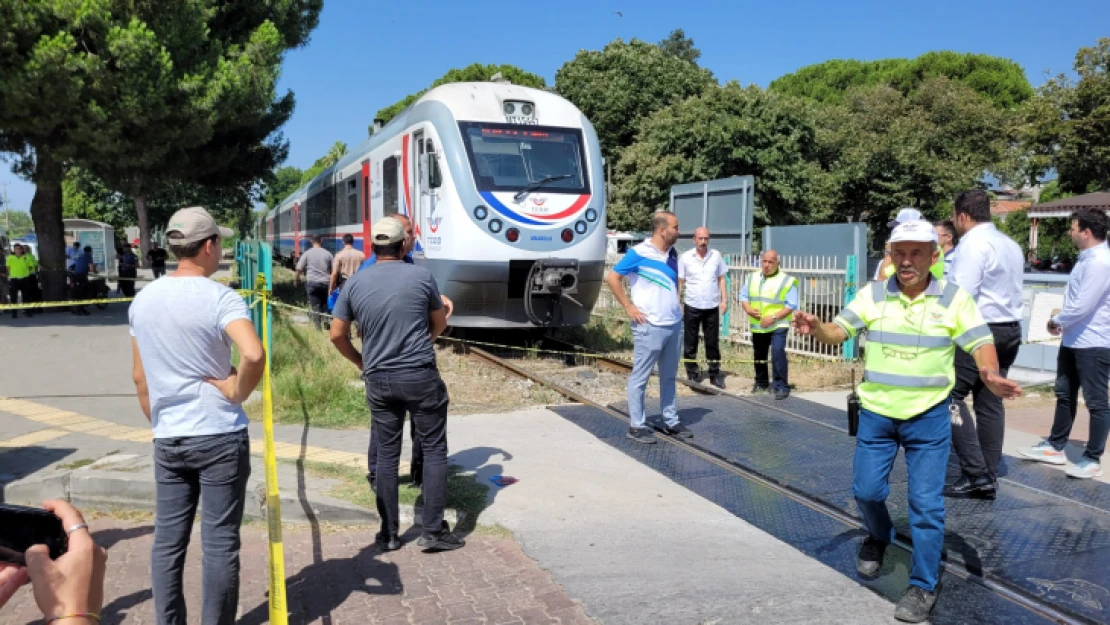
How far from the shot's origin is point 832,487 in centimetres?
588

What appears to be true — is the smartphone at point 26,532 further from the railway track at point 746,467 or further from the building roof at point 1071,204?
the building roof at point 1071,204

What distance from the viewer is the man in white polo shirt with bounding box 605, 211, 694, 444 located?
6.93m

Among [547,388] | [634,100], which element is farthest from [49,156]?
[634,100]

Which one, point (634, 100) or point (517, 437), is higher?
point (634, 100)

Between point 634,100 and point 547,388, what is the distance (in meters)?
30.7

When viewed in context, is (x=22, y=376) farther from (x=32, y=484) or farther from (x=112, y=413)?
(x=32, y=484)

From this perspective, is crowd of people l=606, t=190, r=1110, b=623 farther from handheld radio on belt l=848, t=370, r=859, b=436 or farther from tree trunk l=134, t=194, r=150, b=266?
tree trunk l=134, t=194, r=150, b=266

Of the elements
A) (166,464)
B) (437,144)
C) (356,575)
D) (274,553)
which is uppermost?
(437,144)

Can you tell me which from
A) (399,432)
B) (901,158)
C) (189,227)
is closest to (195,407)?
(189,227)

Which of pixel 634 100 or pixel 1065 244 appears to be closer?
pixel 1065 244

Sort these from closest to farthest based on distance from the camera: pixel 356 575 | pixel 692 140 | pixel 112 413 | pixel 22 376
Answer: pixel 356 575
pixel 112 413
pixel 22 376
pixel 692 140

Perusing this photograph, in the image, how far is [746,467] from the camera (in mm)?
6375

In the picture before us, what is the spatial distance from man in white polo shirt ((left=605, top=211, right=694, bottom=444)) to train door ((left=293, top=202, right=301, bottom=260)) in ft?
66.8

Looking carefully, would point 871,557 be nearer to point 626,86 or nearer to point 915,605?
point 915,605
